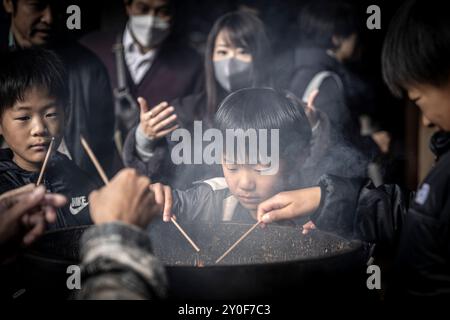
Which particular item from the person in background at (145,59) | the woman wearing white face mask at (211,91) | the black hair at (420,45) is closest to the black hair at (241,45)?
the woman wearing white face mask at (211,91)

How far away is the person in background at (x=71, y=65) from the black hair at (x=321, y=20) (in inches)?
50.3

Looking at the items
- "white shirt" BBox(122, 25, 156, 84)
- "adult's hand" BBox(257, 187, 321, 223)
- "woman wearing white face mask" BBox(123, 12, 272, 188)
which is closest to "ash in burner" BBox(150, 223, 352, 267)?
"adult's hand" BBox(257, 187, 321, 223)

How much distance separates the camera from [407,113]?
3.76 meters

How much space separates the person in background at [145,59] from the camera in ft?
9.24

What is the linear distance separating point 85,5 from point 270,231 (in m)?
1.57

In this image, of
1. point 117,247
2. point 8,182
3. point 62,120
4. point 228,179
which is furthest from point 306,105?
point 117,247

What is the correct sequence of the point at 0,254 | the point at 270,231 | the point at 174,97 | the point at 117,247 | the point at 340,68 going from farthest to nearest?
the point at 340,68 < the point at 174,97 < the point at 270,231 < the point at 0,254 < the point at 117,247

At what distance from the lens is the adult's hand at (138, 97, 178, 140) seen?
8.28 ft

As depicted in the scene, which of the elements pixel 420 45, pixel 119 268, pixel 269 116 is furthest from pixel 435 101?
pixel 119 268

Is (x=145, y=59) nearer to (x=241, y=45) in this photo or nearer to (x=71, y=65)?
(x=71, y=65)

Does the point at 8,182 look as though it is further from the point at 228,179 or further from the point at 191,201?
the point at 228,179

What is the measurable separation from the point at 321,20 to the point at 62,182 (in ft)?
5.97

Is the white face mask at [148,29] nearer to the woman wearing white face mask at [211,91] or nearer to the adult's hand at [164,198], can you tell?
the woman wearing white face mask at [211,91]

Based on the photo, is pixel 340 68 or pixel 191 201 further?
pixel 340 68
